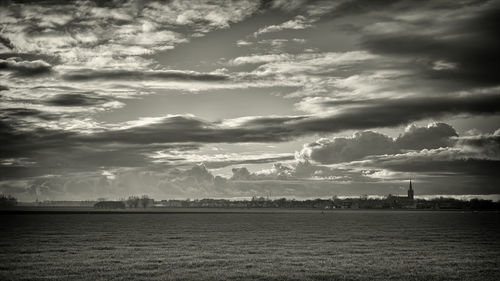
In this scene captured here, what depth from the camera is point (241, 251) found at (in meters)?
38.8

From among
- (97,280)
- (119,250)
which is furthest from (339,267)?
(119,250)

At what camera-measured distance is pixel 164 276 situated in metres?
25.4

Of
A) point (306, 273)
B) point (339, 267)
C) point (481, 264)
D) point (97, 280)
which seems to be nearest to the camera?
point (97, 280)

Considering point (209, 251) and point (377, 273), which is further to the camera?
point (209, 251)

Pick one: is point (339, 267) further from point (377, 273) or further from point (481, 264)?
point (481, 264)

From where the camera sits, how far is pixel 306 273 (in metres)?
26.5

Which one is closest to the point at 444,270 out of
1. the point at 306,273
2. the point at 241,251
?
the point at 306,273

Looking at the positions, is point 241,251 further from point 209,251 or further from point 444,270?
point 444,270

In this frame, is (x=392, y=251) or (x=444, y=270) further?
(x=392, y=251)

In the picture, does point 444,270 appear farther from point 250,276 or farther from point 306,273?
point 250,276

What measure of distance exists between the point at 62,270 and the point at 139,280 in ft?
21.9

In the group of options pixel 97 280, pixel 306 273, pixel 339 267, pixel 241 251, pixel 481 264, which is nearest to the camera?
pixel 97 280

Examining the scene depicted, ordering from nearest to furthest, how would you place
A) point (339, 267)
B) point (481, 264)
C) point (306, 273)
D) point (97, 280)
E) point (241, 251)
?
point (97, 280) < point (306, 273) < point (339, 267) < point (481, 264) < point (241, 251)

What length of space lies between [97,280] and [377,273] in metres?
16.5
